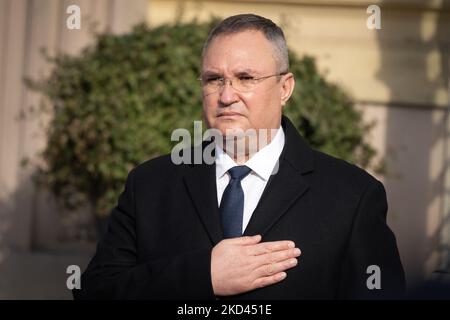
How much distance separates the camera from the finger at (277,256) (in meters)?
2.21

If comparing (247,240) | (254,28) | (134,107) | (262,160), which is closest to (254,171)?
(262,160)

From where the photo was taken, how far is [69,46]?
6277 mm

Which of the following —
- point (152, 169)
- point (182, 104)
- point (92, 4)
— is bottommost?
point (152, 169)

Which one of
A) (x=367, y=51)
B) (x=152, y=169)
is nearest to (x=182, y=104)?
(x=367, y=51)

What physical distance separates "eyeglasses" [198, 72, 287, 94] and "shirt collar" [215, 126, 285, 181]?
0.62 feet

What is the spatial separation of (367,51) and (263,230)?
378 cm

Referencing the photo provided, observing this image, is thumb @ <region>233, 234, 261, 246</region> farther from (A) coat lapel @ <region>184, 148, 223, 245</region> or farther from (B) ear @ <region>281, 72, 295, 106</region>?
(B) ear @ <region>281, 72, 295, 106</region>

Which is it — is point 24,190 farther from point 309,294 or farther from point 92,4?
point 309,294

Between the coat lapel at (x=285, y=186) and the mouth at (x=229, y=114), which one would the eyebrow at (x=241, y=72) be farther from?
the coat lapel at (x=285, y=186)

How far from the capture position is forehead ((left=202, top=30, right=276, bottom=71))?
7.54 feet

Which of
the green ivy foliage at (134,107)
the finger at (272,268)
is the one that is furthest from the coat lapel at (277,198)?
the green ivy foliage at (134,107)

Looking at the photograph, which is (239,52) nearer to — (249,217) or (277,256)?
(249,217)
